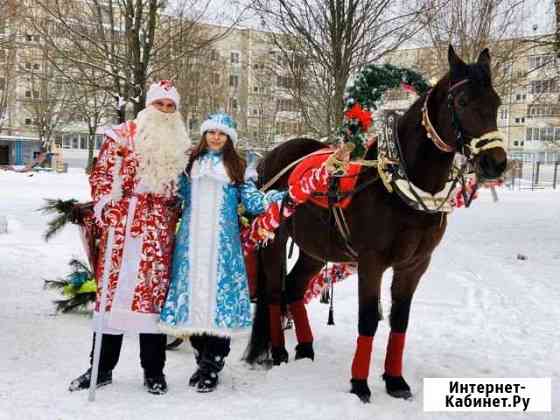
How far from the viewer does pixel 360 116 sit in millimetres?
4418

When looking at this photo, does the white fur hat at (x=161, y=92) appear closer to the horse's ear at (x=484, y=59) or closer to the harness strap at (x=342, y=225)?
the harness strap at (x=342, y=225)

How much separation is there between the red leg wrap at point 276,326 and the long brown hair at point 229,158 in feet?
4.40

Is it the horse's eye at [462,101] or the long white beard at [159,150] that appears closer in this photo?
the horse's eye at [462,101]

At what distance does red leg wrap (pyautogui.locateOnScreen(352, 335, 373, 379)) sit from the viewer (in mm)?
4016

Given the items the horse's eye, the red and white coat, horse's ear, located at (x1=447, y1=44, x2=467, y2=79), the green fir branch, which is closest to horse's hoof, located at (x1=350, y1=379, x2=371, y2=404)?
the red and white coat

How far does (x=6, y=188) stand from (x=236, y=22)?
46.0ft

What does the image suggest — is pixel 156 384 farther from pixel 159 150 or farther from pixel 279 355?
pixel 159 150

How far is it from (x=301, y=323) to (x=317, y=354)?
300mm

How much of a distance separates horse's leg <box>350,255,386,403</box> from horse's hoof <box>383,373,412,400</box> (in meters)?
0.20

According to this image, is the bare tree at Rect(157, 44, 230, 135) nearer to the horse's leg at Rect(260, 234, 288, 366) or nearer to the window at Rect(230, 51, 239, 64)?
the window at Rect(230, 51, 239, 64)

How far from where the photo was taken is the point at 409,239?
3938mm

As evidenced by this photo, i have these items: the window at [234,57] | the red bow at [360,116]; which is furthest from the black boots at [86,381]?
the window at [234,57]

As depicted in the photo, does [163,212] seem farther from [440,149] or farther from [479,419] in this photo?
[479,419]

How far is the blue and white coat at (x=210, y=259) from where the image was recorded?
3.94 meters
